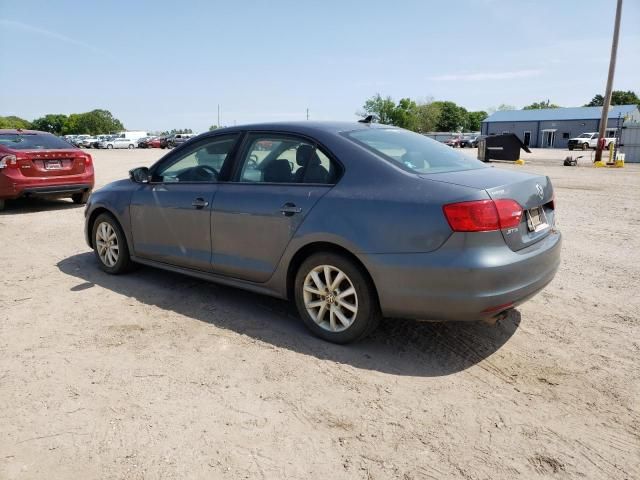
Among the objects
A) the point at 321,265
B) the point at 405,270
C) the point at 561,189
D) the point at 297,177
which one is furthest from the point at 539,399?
the point at 561,189

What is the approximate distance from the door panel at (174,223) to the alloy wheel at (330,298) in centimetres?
117

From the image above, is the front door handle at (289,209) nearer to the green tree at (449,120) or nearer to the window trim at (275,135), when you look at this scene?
the window trim at (275,135)

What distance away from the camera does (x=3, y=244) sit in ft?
23.7

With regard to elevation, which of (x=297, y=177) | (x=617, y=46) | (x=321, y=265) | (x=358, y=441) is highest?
(x=617, y=46)

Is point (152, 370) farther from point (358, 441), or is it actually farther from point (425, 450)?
point (425, 450)

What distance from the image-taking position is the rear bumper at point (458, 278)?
3172 mm

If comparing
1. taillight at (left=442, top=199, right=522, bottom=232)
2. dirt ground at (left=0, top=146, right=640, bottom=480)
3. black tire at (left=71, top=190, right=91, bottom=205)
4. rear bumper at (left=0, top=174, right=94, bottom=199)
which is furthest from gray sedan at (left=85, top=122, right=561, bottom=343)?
black tire at (left=71, top=190, right=91, bottom=205)

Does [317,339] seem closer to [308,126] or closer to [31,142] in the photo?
[308,126]

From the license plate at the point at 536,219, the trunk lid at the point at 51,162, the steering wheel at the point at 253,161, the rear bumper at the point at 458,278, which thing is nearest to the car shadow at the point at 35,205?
the trunk lid at the point at 51,162

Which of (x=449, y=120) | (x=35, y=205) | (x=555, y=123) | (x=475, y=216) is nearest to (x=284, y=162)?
(x=475, y=216)

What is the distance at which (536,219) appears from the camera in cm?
363

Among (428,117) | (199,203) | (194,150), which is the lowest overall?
(199,203)

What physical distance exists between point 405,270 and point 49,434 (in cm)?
229

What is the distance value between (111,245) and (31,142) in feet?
19.4
